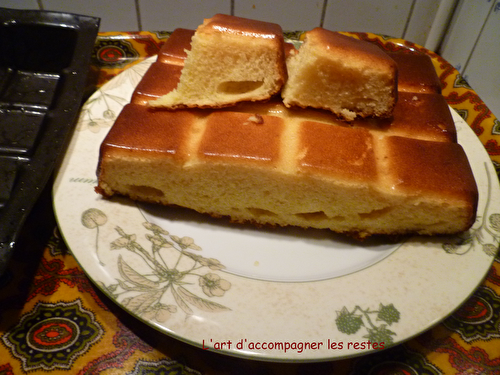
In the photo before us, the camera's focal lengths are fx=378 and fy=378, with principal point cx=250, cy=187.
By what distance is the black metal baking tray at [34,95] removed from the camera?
4.20 ft

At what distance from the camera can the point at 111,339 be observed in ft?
3.67

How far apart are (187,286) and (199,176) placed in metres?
0.36

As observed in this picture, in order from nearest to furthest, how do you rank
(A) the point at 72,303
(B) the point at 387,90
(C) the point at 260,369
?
(C) the point at 260,369 → (A) the point at 72,303 → (B) the point at 387,90

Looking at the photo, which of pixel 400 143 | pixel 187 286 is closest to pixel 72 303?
pixel 187 286

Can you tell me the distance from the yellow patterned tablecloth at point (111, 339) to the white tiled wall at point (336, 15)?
1483mm

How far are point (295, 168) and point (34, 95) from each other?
1.28m

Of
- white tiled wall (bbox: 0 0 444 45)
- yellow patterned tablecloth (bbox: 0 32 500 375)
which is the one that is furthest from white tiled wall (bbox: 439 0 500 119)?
yellow patterned tablecloth (bbox: 0 32 500 375)

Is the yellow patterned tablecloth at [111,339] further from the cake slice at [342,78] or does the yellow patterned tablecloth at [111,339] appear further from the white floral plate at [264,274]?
the cake slice at [342,78]

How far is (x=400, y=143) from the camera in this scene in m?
1.30

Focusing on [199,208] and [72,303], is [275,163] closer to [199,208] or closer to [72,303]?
[199,208]

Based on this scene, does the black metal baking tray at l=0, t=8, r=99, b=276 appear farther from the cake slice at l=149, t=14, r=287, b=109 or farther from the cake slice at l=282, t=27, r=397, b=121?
the cake slice at l=282, t=27, r=397, b=121

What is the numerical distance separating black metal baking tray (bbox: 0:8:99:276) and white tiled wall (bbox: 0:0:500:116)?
55 centimetres

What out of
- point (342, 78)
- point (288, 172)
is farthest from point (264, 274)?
point (342, 78)

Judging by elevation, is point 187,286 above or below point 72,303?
above
